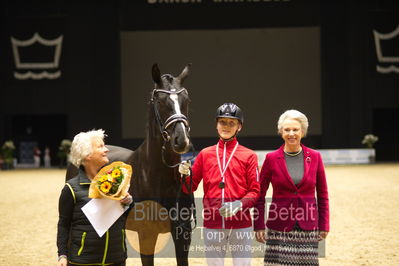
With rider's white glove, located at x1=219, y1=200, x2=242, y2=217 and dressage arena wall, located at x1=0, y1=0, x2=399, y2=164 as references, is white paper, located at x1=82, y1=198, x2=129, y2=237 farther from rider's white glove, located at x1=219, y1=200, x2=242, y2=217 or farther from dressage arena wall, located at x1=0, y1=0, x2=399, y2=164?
dressage arena wall, located at x1=0, y1=0, x2=399, y2=164

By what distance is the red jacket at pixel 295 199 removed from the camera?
2886 mm

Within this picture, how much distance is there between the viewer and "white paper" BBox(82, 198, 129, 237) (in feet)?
7.80

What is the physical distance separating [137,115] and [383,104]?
1198 cm

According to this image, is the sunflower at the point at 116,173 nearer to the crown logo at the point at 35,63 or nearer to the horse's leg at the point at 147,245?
the horse's leg at the point at 147,245

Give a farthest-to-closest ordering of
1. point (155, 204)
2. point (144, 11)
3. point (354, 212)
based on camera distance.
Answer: point (144, 11)
point (354, 212)
point (155, 204)

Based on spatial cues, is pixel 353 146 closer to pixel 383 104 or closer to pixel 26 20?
pixel 383 104

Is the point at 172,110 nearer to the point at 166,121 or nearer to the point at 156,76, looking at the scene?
the point at 166,121

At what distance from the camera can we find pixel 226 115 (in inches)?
114

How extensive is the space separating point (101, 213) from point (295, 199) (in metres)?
1.20

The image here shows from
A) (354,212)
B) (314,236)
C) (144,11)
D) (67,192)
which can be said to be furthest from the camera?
(144,11)

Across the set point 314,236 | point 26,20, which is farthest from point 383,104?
point 314,236

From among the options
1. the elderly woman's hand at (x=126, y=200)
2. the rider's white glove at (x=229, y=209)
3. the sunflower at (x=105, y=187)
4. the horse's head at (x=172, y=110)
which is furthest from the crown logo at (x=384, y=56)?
the sunflower at (x=105, y=187)

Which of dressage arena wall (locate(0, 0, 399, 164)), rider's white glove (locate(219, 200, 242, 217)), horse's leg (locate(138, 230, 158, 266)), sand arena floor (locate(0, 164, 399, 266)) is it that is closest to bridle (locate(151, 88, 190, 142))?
rider's white glove (locate(219, 200, 242, 217))

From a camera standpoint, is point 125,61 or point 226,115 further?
point 125,61
